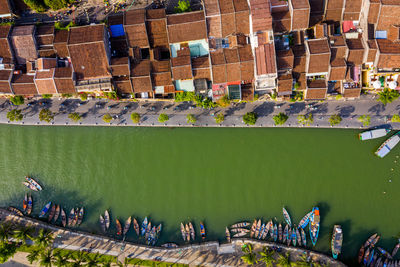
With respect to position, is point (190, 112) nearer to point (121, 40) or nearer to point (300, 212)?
point (121, 40)

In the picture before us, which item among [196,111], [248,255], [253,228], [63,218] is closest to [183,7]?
[196,111]

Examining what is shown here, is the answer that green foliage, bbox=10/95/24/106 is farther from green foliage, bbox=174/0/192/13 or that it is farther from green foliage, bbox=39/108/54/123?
green foliage, bbox=174/0/192/13

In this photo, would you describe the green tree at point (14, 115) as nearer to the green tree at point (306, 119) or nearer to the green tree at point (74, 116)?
the green tree at point (74, 116)

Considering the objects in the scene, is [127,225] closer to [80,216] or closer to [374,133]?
[80,216]

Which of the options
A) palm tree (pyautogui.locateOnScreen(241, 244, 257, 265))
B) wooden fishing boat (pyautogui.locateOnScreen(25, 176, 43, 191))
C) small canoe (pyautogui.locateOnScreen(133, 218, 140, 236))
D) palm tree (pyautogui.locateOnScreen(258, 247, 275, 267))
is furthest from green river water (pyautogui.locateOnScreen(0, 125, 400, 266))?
palm tree (pyautogui.locateOnScreen(258, 247, 275, 267))

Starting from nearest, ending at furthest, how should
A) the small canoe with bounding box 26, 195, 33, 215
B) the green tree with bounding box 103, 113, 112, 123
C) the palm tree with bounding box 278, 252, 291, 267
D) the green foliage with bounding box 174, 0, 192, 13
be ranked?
the palm tree with bounding box 278, 252, 291, 267 → the green foliage with bounding box 174, 0, 192, 13 → the green tree with bounding box 103, 113, 112, 123 → the small canoe with bounding box 26, 195, 33, 215
